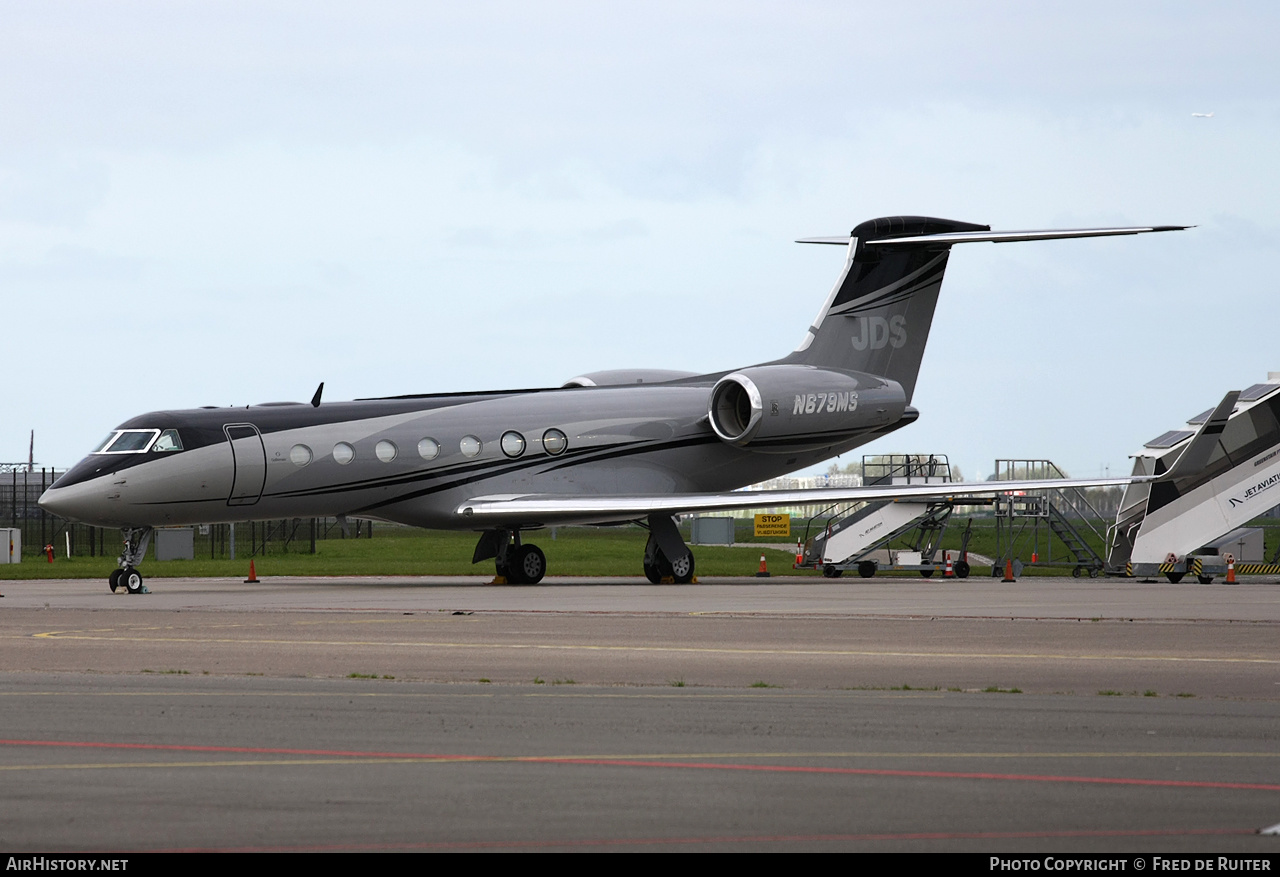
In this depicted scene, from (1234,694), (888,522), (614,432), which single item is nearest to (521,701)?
(1234,694)

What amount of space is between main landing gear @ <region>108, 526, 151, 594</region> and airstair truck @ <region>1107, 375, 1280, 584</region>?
67.5ft

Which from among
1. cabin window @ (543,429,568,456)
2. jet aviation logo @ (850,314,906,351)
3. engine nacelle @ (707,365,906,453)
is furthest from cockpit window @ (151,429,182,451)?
jet aviation logo @ (850,314,906,351)

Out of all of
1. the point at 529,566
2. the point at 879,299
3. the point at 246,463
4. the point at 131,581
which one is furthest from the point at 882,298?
the point at 131,581

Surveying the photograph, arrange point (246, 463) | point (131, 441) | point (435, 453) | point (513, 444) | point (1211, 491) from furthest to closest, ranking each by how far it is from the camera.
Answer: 1. point (1211, 491)
2. point (513, 444)
3. point (435, 453)
4. point (246, 463)
5. point (131, 441)

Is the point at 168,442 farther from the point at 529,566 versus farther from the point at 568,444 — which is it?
the point at 568,444

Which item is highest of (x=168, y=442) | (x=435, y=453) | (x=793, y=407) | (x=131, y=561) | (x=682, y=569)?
(x=793, y=407)

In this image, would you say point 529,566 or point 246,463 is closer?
point 246,463

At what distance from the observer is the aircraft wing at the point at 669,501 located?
30.0 metres

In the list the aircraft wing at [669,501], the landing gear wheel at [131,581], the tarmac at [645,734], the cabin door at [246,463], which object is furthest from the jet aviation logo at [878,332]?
the tarmac at [645,734]

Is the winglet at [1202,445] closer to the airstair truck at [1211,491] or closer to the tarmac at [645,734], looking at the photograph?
the airstair truck at [1211,491]

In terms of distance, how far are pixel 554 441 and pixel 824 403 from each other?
6071 mm

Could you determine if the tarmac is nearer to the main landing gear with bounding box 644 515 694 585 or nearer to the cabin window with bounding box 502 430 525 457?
the cabin window with bounding box 502 430 525 457

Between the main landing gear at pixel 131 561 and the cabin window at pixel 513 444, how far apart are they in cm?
694

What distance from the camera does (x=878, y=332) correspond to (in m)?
36.5
